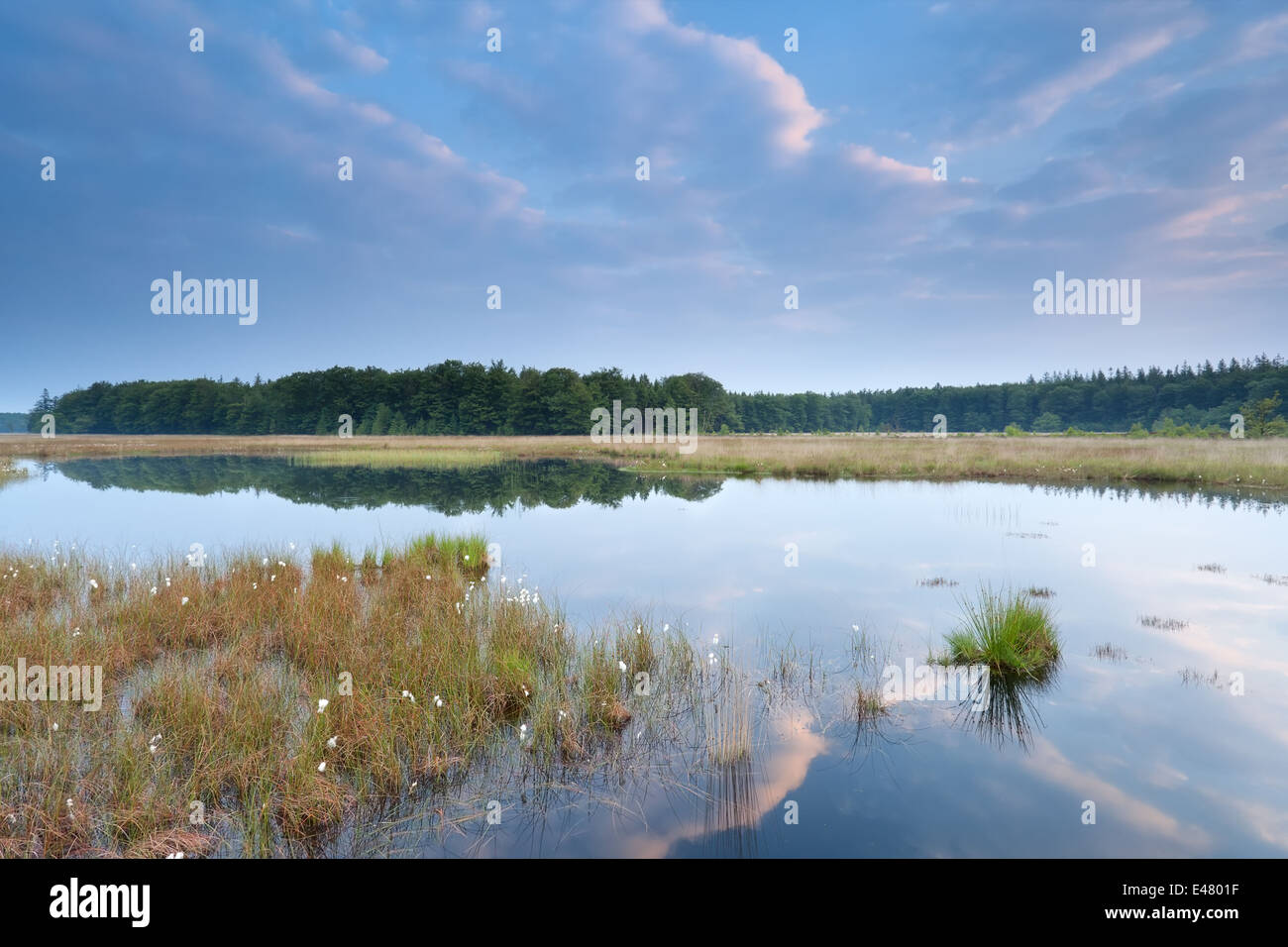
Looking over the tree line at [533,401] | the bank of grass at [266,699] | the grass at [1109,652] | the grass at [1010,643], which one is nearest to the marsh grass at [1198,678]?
the grass at [1109,652]

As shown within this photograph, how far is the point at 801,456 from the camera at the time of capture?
111 ft

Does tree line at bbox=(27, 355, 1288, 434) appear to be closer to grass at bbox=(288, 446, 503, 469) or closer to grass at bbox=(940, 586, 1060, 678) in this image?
grass at bbox=(288, 446, 503, 469)

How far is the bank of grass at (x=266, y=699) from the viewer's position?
406 centimetres

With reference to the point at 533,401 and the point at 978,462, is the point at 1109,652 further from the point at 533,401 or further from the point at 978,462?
the point at 533,401

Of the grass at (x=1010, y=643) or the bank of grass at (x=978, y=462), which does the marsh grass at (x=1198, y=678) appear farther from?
the bank of grass at (x=978, y=462)

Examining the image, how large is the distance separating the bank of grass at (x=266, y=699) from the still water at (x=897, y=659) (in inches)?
23.8

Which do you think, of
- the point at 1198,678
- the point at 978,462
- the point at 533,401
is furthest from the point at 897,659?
the point at 533,401

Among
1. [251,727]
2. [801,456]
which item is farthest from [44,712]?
[801,456]

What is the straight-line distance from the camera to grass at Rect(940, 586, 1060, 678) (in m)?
7.16

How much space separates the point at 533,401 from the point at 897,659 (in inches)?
3403

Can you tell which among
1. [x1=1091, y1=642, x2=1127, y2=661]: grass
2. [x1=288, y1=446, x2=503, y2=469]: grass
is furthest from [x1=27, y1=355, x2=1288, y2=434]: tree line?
[x1=1091, y1=642, x2=1127, y2=661]: grass

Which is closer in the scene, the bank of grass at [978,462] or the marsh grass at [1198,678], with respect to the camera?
the marsh grass at [1198,678]

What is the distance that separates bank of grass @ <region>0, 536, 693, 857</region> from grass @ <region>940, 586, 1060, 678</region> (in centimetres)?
337
